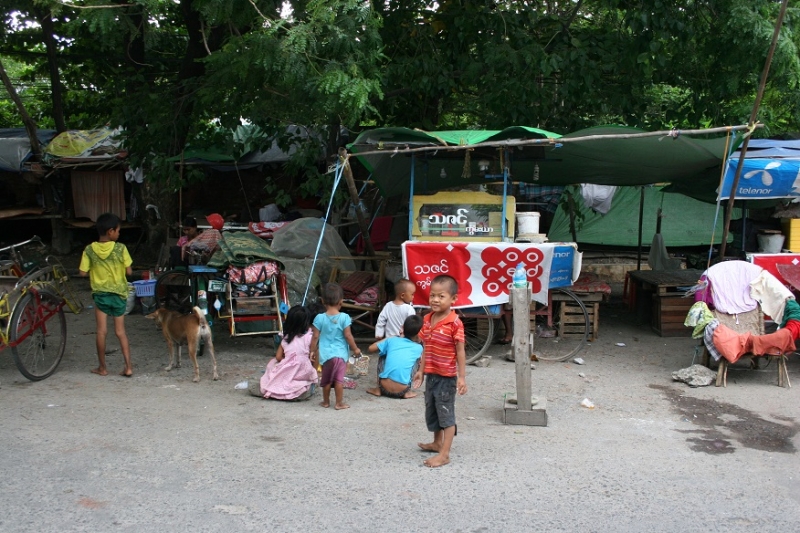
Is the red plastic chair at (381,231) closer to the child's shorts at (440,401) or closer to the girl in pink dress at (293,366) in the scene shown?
the girl in pink dress at (293,366)

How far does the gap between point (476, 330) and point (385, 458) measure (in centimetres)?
350

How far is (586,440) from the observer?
5.55 metres

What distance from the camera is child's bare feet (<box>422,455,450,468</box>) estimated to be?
4902 millimetres

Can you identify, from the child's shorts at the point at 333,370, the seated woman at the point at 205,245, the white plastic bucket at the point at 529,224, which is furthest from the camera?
the seated woman at the point at 205,245

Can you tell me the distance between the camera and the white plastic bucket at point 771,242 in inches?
422

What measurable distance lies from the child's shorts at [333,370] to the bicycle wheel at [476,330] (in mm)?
2174

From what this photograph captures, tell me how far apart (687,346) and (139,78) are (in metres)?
8.79

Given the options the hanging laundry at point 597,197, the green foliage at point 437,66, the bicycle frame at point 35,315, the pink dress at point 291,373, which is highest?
the green foliage at point 437,66

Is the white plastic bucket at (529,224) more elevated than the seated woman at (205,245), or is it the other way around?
the white plastic bucket at (529,224)

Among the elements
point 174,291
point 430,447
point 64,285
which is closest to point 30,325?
point 174,291

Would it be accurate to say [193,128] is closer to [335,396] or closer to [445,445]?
[335,396]

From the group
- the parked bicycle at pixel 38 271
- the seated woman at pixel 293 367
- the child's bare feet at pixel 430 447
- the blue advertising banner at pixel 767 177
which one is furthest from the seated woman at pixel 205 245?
the blue advertising banner at pixel 767 177


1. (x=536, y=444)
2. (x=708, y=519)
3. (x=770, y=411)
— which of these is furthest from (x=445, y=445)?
(x=770, y=411)

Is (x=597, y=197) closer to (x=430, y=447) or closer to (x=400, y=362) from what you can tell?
(x=400, y=362)
